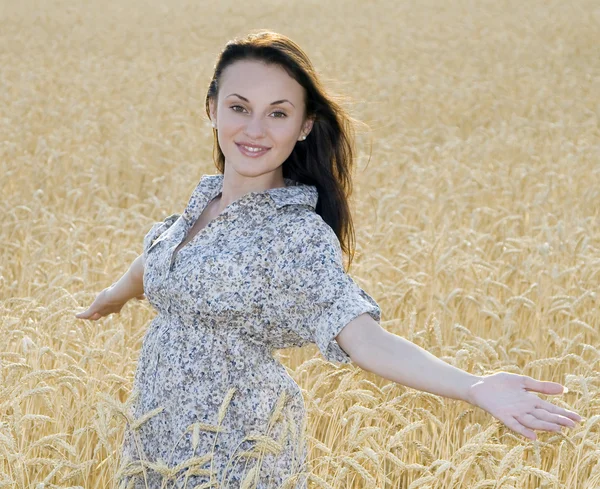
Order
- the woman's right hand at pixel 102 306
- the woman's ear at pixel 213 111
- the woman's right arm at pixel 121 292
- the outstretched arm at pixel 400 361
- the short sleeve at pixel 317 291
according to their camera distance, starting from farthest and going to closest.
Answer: the woman's right hand at pixel 102 306 < the woman's right arm at pixel 121 292 < the woman's ear at pixel 213 111 < the short sleeve at pixel 317 291 < the outstretched arm at pixel 400 361

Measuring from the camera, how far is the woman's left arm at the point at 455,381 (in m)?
1.69

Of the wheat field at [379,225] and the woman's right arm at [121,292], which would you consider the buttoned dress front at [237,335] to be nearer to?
the wheat field at [379,225]

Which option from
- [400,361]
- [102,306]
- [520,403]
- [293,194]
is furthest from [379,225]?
[520,403]

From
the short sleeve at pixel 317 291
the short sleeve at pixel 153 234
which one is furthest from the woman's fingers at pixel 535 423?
the short sleeve at pixel 153 234

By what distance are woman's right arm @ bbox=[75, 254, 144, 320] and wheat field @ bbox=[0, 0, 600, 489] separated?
0.13 m

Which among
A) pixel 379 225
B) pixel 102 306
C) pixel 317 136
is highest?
pixel 317 136

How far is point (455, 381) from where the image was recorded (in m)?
1.81

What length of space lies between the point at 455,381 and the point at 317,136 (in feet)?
2.80

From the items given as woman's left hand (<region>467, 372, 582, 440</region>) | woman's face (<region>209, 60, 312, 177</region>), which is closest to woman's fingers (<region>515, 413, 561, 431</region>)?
woman's left hand (<region>467, 372, 582, 440</region>)

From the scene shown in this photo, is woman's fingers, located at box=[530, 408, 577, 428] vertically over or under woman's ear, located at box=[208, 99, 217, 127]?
under

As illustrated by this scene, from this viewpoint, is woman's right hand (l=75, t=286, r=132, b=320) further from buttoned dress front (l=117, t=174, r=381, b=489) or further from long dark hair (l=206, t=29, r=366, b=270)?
long dark hair (l=206, t=29, r=366, b=270)

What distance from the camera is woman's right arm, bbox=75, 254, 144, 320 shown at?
2.68 m

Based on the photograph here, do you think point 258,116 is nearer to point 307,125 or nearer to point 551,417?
point 307,125

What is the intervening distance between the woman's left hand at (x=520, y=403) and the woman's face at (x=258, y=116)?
0.81 metres
